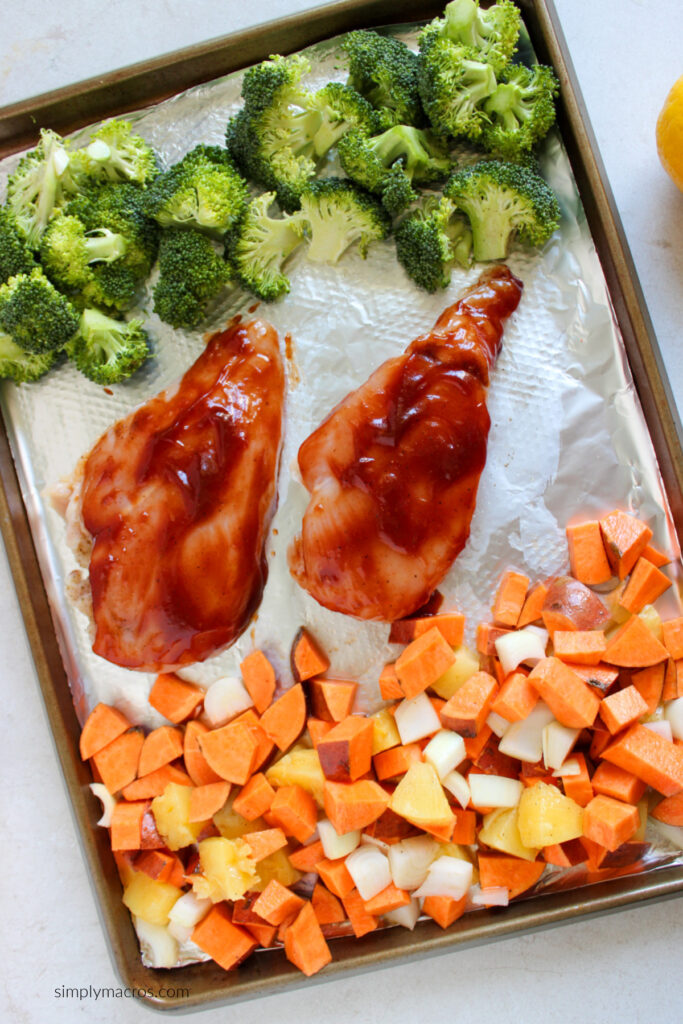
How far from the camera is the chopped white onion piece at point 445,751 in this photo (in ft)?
7.06

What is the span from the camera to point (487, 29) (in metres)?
2.18

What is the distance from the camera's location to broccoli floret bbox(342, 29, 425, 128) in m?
2.18

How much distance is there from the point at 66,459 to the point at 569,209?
5.73 feet

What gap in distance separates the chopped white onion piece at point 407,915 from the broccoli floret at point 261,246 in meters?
1.86

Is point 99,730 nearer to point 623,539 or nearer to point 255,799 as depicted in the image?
point 255,799

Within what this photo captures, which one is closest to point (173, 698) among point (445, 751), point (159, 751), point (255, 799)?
point (159, 751)

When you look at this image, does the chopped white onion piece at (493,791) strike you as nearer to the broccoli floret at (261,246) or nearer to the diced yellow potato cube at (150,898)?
the diced yellow potato cube at (150,898)

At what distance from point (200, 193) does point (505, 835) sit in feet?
6.62

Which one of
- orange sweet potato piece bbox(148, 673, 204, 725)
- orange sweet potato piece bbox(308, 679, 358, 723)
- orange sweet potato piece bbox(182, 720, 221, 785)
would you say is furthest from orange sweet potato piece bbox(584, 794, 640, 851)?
→ orange sweet potato piece bbox(148, 673, 204, 725)

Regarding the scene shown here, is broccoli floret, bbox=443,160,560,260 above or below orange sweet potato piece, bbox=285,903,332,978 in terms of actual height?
above

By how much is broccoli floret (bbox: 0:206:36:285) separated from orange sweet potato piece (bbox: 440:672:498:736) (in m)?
1.75

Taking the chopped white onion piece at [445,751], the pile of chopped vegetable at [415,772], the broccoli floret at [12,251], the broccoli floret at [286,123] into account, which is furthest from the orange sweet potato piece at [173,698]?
the broccoli floret at [286,123]

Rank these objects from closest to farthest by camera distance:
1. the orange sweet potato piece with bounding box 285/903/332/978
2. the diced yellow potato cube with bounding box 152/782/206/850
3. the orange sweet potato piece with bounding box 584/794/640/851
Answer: the orange sweet potato piece with bounding box 584/794/640/851 → the orange sweet potato piece with bounding box 285/903/332/978 → the diced yellow potato cube with bounding box 152/782/206/850

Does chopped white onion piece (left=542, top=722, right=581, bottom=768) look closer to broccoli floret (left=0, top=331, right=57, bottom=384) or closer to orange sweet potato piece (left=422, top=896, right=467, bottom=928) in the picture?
orange sweet potato piece (left=422, top=896, right=467, bottom=928)
